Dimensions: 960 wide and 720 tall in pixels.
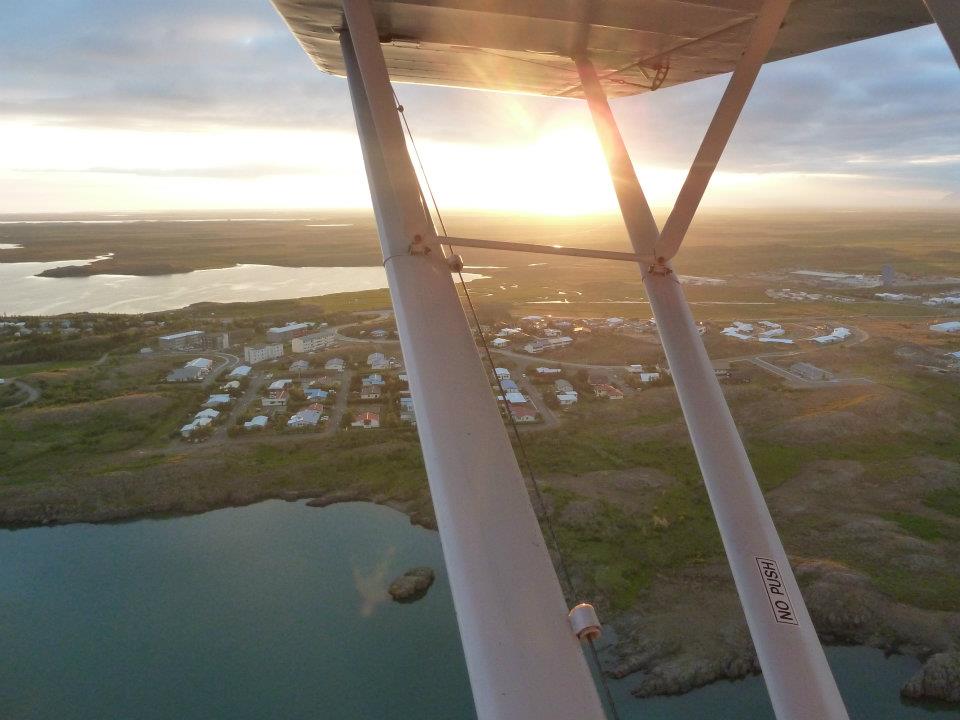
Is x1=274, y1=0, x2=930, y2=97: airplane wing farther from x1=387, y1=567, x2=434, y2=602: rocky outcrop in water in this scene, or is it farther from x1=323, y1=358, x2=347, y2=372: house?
x1=323, y1=358, x2=347, y2=372: house

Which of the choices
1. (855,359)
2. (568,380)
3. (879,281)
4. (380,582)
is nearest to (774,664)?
(380,582)

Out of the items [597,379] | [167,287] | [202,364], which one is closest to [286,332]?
[202,364]

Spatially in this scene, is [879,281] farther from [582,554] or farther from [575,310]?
[582,554]

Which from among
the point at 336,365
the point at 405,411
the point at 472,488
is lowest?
the point at 472,488

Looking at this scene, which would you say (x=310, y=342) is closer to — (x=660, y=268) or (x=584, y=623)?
(x=660, y=268)

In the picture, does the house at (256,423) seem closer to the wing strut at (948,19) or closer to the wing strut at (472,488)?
the wing strut at (472,488)

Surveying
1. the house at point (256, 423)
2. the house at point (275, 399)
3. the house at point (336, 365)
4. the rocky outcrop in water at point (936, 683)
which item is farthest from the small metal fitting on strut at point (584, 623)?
the house at point (336, 365)

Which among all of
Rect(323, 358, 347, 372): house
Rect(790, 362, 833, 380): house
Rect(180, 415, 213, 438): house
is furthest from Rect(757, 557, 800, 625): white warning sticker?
Rect(790, 362, 833, 380): house
